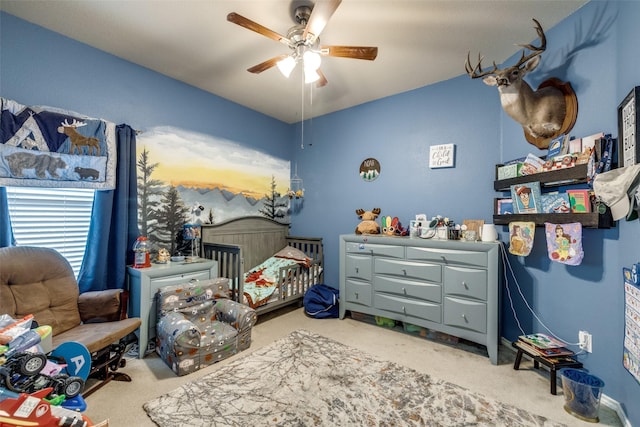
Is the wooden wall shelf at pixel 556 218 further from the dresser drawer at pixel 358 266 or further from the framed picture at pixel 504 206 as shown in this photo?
the dresser drawer at pixel 358 266

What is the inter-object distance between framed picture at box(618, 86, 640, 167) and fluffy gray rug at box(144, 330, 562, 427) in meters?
1.61

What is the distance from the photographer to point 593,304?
1.91 metres

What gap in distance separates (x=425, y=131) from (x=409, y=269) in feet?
5.54

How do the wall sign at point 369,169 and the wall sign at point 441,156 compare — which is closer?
the wall sign at point 441,156

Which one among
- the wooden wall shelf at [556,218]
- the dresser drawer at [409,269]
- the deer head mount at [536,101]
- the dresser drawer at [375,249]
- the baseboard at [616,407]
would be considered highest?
the deer head mount at [536,101]

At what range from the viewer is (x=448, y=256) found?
8.49ft

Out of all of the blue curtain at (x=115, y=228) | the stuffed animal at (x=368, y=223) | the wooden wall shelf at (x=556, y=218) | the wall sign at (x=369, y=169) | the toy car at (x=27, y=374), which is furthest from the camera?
the wall sign at (x=369, y=169)

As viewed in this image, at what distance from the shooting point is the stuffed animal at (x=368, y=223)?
3389 millimetres

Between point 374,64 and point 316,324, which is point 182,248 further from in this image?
point 374,64

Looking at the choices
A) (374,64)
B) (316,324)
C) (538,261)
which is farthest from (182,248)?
(538,261)

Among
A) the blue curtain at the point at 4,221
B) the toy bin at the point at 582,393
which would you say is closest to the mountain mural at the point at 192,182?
the blue curtain at the point at 4,221

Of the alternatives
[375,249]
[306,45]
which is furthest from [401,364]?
[306,45]

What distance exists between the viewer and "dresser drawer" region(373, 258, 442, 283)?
266 cm

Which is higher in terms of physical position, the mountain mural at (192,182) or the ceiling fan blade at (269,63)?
the ceiling fan blade at (269,63)
